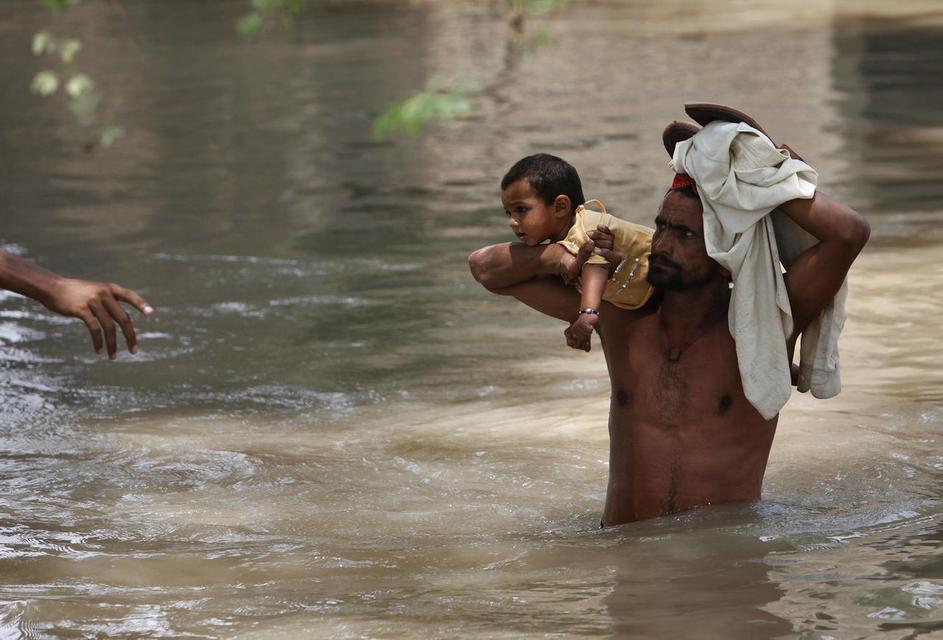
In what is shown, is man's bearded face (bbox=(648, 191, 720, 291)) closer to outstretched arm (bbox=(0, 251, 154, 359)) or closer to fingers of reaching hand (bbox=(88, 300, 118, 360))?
outstretched arm (bbox=(0, 251, 154, 359))

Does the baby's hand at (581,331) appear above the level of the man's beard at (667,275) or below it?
below

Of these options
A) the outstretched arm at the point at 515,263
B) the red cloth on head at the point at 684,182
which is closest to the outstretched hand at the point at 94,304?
the outstretched arm at the point at 515,263

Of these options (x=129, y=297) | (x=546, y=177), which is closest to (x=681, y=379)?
(x=546, y=177)

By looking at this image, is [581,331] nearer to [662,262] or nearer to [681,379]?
[662,262]

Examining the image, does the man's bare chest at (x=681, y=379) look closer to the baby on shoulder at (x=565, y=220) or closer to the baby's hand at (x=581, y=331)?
the baby on shoulder at (x=565, y=220)

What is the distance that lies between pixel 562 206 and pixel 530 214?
99mm

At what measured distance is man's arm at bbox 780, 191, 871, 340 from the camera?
13.1 ft

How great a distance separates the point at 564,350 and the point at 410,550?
330 cm

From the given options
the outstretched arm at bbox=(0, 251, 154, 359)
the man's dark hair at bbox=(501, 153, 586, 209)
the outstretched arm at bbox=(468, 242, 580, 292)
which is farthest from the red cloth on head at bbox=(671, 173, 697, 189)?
the outstretched arm at bbox=(0, 251, 154, 359)

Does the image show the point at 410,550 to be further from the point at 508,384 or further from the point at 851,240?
the point at 508,384

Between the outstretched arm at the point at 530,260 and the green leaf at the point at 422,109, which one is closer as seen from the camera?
the outstretched arm at the point at 530,260

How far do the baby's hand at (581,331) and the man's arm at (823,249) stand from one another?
25.0 inches

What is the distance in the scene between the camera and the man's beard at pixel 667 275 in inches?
164

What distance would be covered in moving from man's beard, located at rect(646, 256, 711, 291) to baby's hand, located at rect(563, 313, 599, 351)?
0.33 m
